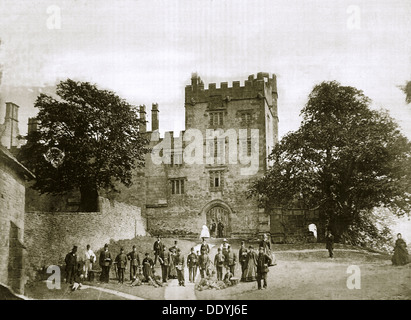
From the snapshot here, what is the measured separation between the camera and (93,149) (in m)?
18.6

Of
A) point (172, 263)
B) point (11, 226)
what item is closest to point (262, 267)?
point (172, 263)

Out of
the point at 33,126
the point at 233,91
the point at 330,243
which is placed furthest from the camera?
the point at 233,91

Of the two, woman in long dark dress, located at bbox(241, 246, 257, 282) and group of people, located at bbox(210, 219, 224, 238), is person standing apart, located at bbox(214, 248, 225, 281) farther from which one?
group of people, located at bbox(210, 219, 224, 238)

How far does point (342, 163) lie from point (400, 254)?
3.47 meters

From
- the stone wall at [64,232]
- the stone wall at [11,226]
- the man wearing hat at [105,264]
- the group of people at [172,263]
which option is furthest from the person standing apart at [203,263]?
the stone wall at [11,226]

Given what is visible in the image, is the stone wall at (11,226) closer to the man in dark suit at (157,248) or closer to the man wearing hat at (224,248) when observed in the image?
the man in dark suit at (157,248)

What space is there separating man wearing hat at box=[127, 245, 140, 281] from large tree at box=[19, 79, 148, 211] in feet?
9.49

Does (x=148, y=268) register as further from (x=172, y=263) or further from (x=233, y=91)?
(x=233, y=91)

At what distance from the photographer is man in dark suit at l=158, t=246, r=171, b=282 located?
52.5 ft

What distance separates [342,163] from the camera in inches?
706
